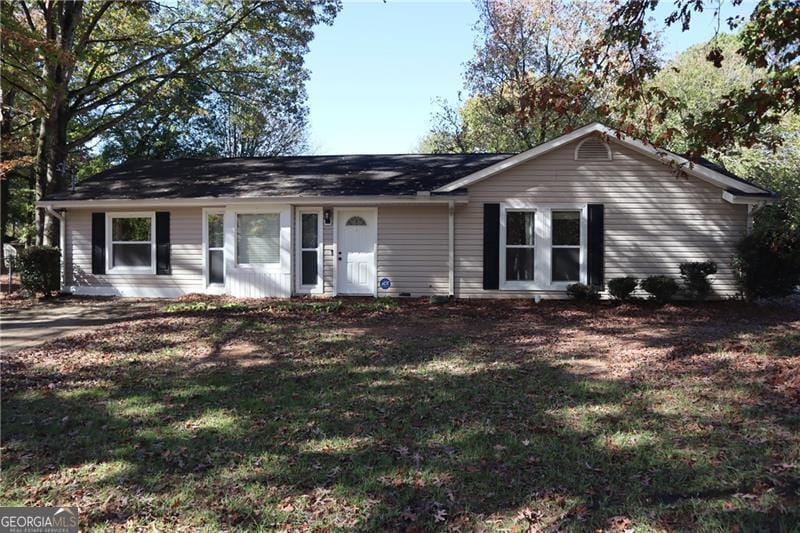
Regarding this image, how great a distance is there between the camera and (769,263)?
10914mm

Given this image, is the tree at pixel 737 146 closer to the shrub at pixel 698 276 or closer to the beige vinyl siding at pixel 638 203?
the beige vinyl siding at pixel 638 203

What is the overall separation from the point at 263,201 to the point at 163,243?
303 cm

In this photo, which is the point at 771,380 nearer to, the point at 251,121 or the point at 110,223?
the point at 110,223

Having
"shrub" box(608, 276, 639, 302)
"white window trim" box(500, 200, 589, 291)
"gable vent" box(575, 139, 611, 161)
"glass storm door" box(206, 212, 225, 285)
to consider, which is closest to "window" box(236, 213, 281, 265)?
"glass storm door" box(206, 212, 225, 285)

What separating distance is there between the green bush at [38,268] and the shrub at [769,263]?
52.9 ft

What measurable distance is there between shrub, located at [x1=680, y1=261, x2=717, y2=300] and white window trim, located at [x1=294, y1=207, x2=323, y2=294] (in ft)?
27.0

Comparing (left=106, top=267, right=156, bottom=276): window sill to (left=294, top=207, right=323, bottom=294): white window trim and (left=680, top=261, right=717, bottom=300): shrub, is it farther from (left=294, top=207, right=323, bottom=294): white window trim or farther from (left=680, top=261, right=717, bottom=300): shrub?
(left=680, top=261, right=717, bottom=300): shrub

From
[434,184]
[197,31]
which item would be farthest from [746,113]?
[197,31]

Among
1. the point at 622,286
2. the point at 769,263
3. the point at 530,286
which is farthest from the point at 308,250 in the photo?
the point at 769,263

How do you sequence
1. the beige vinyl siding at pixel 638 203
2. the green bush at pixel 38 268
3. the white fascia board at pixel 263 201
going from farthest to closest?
the green bush at pixel 38 268 → the white fascia board at pixel 263 201 → the beige vinyl siding at pixel 638 203

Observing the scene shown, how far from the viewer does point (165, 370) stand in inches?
258

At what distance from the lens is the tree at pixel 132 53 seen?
1480cm

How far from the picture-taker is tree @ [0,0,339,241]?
48.5 ft

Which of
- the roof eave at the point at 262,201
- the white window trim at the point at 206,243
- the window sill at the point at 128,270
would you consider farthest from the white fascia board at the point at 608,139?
the window sill at the point at 128,270
